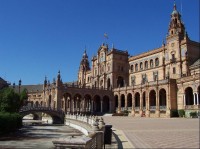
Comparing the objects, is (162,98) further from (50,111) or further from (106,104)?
(50,111)

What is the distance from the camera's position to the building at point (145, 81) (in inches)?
2382

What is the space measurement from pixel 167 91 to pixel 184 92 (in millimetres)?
4101

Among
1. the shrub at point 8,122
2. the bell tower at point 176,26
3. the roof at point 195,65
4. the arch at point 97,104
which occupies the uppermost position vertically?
the bell tower at point 176,26

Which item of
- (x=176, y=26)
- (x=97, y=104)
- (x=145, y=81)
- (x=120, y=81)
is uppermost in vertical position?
(x=176, y=26)

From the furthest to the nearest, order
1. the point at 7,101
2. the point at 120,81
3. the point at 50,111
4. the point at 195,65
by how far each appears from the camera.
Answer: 1. the point at 120,81
2. the point at 50,111
3. the point at 195,65
4. the point at 7,101

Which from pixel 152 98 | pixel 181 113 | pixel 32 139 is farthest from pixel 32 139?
pixel 152 98

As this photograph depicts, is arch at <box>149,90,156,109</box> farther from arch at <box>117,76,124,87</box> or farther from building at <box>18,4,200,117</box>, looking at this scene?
arch at <box>117,76,124,87</box>

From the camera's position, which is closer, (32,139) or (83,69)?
(32,139)

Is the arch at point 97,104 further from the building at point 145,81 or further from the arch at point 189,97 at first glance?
the arch at point 189,97

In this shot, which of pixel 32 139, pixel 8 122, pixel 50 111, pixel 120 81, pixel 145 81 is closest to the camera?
pixel 32 139

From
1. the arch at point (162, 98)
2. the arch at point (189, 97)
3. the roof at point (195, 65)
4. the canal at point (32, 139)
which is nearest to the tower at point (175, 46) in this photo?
the roof at point (195, 65)

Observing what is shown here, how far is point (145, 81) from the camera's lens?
7712 cm

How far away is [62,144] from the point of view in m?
7.82

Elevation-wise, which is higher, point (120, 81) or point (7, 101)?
point (120, 81)
